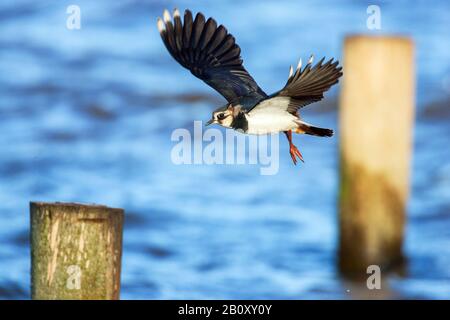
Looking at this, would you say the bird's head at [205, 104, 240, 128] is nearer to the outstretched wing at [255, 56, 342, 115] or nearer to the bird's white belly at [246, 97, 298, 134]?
the bird's white belly at [246, 97, 298, 134]

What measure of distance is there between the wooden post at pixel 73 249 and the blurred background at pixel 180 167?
9.19 feet

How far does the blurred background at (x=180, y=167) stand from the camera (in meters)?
9.43

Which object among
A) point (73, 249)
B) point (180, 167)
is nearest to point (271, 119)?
point (73, 249)

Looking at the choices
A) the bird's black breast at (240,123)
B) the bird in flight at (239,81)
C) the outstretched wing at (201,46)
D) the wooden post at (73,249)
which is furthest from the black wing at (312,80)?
the wooden post at (73,249)

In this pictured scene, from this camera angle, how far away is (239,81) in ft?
16.7

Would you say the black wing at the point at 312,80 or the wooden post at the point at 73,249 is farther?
the wooden post at the point at 73,249

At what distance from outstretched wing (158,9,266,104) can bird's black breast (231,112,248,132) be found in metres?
0.74

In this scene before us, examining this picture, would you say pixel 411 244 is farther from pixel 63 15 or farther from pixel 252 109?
pixel 63 15

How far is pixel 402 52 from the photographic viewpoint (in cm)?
899

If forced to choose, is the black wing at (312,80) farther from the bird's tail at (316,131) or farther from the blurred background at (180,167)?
the blurred background at (180,167)

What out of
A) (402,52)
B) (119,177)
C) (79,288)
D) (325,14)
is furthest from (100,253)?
(325,14)

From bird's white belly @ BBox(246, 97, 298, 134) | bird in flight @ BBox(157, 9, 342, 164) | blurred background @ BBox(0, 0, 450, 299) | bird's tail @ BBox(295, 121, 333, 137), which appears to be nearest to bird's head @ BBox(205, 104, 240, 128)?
bird in flight @ BBox(157, 9, 342, 164)

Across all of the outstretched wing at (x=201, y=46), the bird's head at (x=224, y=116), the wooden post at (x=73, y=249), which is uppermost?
the outstretched wing at (x=201, y=46)

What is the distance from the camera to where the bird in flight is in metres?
4.21
